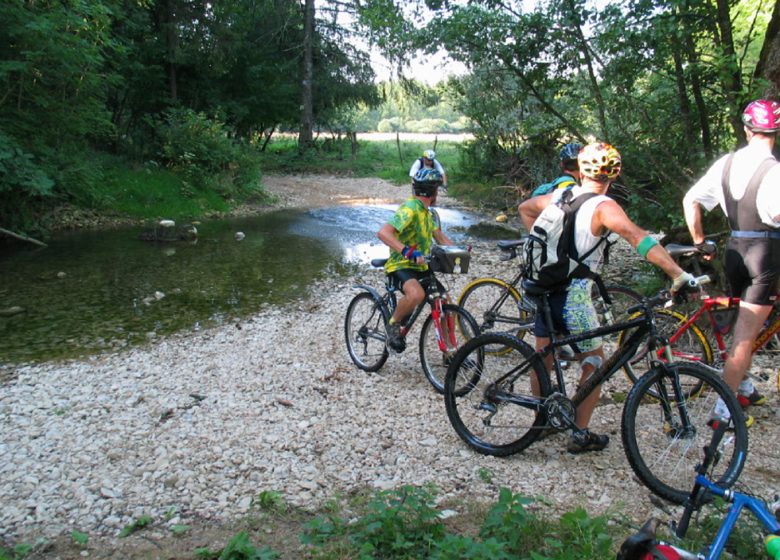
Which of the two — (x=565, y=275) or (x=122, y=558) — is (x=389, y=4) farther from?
(x=122, y=558)

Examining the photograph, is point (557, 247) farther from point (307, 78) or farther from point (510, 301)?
point (307, 78)

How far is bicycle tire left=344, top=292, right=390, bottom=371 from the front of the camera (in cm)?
638

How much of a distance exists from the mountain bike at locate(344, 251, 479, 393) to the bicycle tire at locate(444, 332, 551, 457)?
93 cm

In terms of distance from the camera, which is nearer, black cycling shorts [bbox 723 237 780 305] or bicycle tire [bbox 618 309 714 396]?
black cycling shorts [bbox 723 237 780 305]

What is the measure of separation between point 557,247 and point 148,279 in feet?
27.8

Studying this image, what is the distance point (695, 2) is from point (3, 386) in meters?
8.13

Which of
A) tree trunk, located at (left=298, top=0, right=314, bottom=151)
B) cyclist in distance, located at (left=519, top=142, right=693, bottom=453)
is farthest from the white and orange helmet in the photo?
tree trunk, located at (left=298, top=0, right=314, bottom=151)

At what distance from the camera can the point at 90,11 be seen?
12.6m

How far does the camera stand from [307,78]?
3178 centimetres

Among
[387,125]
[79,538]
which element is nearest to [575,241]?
[79,538]

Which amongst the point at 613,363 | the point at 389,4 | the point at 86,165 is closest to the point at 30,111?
the point at 86,165

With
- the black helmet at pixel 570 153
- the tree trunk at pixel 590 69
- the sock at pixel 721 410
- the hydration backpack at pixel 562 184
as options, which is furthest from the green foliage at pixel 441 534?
the tree trunk at pixel 590 69

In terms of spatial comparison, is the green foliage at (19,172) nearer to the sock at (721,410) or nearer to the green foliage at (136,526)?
the green foliage at (136,526)

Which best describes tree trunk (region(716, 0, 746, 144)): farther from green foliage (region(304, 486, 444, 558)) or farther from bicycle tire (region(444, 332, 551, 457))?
green foliage (region(304, 486, 444, 558))
